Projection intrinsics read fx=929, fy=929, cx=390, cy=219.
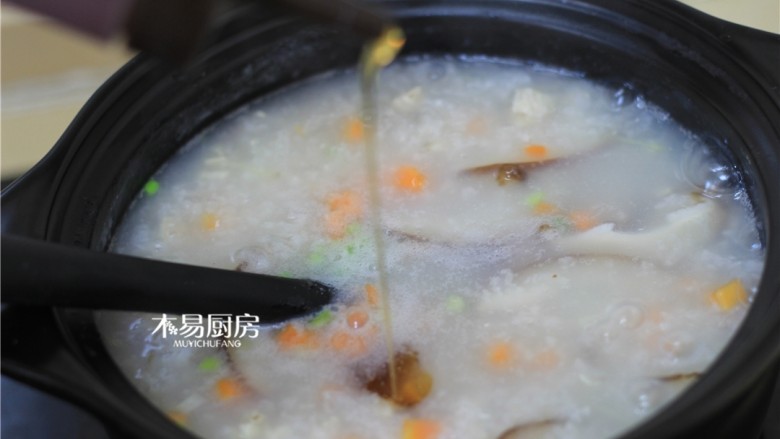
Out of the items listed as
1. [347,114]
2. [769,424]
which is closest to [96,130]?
[347,114]

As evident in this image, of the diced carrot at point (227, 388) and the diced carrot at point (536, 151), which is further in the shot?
the diced carrot at point (536, 151)

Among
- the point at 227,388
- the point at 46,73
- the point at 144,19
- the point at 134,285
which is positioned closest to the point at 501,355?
the point at 227,388

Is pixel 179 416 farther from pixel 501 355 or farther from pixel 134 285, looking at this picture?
pixel 501 355

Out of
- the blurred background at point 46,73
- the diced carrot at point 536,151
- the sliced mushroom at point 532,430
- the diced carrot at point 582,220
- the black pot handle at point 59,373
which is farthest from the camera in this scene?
the blurred background at point 46,73

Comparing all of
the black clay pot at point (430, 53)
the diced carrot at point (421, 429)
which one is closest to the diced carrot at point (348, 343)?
the diced carrot at point (421, 429)

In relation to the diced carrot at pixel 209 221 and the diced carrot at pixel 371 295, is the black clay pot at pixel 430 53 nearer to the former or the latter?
the diced carrot at pixel 209 221

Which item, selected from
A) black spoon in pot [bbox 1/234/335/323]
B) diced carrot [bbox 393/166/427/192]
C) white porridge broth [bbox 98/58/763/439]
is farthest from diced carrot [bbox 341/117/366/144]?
black spoon in pot [bbox 1/234/335/323]
